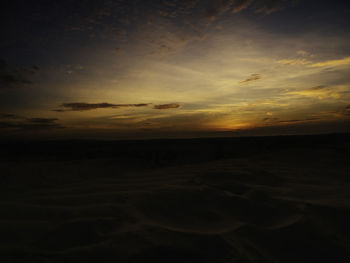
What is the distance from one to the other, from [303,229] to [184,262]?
103cm

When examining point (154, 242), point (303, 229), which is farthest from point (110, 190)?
point (303, 229)

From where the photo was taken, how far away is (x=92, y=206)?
2217 millimetres

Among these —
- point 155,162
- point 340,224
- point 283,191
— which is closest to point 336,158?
point 283,191

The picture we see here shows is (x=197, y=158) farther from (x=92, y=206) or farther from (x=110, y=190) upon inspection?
(x=92, y=206)

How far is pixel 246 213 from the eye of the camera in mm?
2113

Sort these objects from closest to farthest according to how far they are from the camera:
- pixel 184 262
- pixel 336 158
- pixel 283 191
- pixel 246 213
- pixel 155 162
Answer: pixel 184 262 < pixel 246 213 < pixel 283 191 < pixel 336 158 < pixel 155 162

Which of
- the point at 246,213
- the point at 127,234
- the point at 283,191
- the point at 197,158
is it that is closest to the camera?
the point at 127,234

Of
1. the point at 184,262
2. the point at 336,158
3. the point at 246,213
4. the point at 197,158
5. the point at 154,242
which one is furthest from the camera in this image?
the point at 197,158

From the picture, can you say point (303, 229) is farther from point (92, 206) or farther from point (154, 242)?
point (92, 206)

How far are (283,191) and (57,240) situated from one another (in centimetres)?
250

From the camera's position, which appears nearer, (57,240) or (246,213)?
(57,240)

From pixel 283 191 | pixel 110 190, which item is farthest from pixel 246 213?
pixel 110 190

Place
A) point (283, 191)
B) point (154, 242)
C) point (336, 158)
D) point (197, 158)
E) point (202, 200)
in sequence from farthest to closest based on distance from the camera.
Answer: point (197, 158)
point (336, 158)
point (283, 191)
point (202, 200)
point (154, 242)

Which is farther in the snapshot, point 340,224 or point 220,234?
point 340,224
